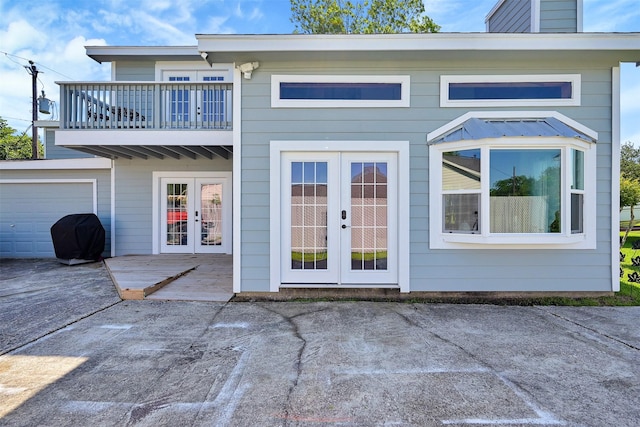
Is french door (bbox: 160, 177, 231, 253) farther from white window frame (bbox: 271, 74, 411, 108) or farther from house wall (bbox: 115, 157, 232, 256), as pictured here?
white window frame (bbox: 271, 74, 411, 108)

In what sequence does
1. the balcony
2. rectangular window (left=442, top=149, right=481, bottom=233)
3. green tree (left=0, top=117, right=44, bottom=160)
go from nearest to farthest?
1. rectangular window (left=442, top=149, right=481, bottom=233)
2. the balcony
3. green tree (left=0, top=117, right=44, bottom=160)

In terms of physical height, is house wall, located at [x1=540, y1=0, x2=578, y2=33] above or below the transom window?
above

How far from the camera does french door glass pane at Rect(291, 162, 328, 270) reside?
4.37 meters

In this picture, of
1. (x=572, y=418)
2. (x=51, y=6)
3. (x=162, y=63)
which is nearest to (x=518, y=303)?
(x=572, y=418)

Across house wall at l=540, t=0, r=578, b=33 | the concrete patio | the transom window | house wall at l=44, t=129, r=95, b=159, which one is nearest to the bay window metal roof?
the transom window

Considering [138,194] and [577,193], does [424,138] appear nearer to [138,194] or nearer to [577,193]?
[577,193]

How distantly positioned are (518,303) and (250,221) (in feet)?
12.6

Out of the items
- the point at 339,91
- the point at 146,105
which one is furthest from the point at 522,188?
the point at 146,105

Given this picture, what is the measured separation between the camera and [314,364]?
102 inches

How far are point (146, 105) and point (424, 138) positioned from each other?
514 cm

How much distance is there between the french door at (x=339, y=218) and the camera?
4.35 metres

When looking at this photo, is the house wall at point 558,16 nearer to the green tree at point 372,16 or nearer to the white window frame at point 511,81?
the white window frame at point 511,81

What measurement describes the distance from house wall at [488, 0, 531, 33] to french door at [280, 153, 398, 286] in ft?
12.4

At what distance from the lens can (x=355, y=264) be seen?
438cm
